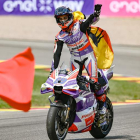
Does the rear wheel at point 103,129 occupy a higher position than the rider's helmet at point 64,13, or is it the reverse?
the rider's helmet at point 64,13

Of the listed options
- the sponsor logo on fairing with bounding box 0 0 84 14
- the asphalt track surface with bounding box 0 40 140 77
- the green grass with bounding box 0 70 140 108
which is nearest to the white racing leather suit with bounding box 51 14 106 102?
the green grass with bounding box 0 70 140 108

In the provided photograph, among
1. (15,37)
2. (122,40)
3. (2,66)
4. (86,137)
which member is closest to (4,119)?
(86,137)

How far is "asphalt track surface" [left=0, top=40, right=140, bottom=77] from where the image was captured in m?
17.9

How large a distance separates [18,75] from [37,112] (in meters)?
5.22

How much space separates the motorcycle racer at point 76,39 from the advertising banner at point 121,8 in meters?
16.0

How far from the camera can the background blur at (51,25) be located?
21.3 metres

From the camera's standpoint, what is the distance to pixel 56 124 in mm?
6438

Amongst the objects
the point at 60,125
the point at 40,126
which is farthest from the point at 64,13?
the point at 40,126

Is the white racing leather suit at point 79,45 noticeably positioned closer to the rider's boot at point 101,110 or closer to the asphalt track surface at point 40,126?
the rider's boot at point 101,110

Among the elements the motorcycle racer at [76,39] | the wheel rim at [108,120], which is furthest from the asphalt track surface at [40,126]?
the motorcycle racer at [76,39]

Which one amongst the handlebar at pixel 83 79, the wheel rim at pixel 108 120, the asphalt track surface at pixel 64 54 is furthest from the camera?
the asphalt track surface at pixel 64 54

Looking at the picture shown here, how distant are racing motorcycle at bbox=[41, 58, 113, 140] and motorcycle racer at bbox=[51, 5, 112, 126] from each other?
0.54 feet

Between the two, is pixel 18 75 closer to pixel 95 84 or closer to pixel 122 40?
pixel 95 84

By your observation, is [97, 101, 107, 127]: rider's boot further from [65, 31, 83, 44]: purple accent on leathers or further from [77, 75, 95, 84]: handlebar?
[65, 31, 83, 44]: purple accent on leathers
